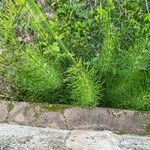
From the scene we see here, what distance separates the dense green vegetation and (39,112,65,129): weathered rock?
0.53 ft

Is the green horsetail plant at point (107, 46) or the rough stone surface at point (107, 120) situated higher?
the green horsetail plant at point (107, 46)

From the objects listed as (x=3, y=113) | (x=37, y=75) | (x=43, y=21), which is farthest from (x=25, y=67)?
(x=43, y=21)

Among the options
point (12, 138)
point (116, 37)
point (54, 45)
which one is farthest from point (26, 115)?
point (116, 37)

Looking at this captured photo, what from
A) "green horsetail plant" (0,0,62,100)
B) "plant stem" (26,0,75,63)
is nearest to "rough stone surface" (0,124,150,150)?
"green horsetail plant" (0,0,62,100)

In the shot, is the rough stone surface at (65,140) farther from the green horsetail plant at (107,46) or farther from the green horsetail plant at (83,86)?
the green horsetail plant at (107,46)

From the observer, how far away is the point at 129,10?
2.74m

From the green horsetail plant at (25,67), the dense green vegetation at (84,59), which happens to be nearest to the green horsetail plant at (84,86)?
the dense green vegetation at (84,59)

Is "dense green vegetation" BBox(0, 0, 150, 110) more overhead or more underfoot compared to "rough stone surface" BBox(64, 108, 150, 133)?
more overhead

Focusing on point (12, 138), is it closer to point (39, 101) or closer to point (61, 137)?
point (61, 137)

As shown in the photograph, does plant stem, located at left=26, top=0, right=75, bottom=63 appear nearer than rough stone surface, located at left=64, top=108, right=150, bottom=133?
Yes

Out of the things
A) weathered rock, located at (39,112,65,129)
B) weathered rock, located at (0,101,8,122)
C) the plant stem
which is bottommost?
weathered rock, located at (39,112,65,129)

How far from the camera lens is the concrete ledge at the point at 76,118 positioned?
2.19m

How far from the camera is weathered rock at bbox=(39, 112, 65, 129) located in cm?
221

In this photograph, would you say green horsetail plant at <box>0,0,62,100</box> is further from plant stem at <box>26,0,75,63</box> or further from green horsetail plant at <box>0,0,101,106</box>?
plant stem at <box>26,0,75,63</box>
